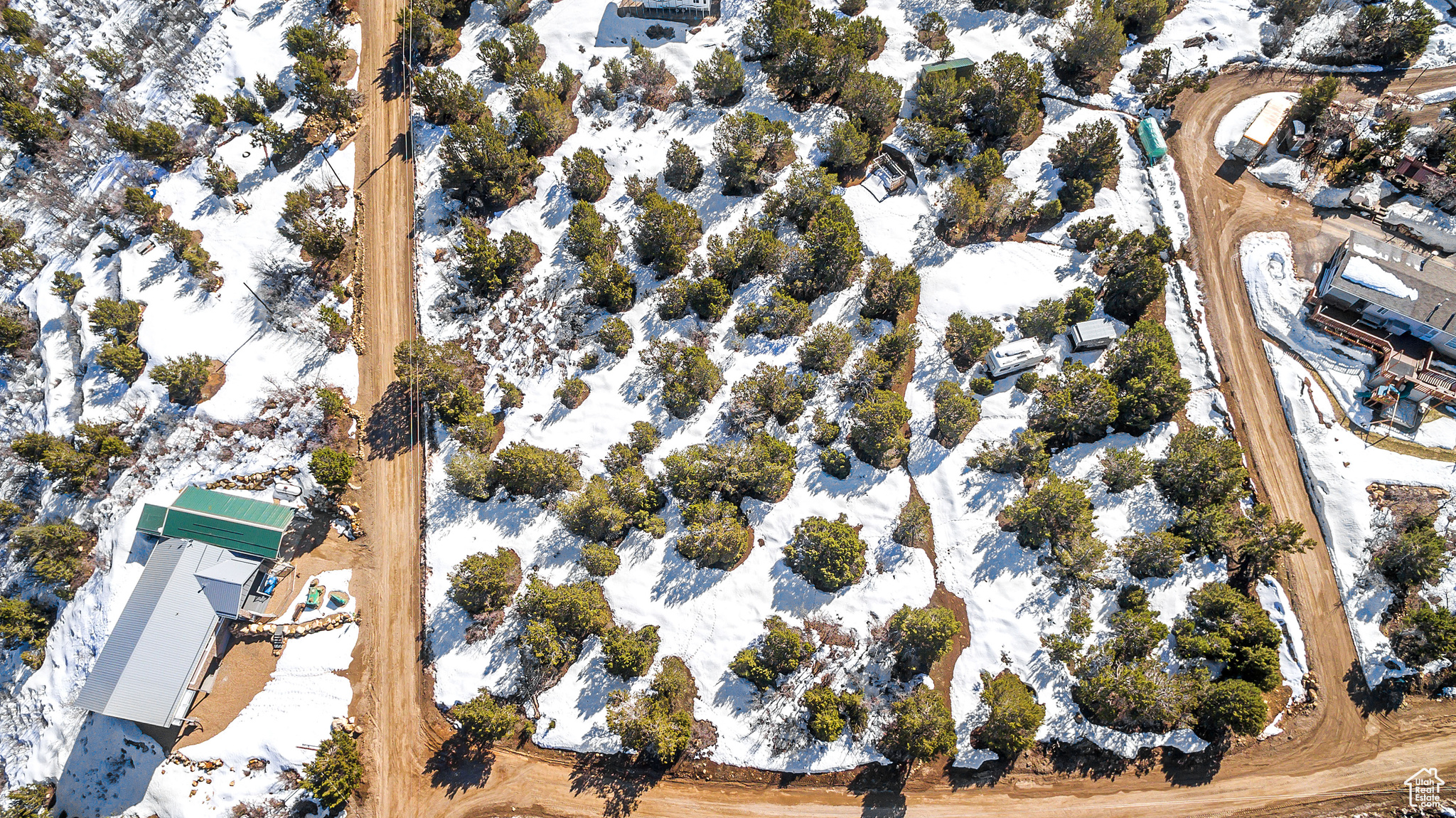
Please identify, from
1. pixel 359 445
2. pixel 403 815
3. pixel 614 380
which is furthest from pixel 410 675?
pixel 614 380

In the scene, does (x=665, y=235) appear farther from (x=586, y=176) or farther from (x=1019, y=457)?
(x=1019, y=457)

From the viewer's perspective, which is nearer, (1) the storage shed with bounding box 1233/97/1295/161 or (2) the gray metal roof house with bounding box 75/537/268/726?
(2) the gray metal roof house with bounding box 75/537/268/726

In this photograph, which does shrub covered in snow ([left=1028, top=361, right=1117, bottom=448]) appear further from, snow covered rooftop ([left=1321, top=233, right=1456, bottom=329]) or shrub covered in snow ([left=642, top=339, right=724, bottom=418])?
shrub covered in snow ([left=642, top=339, right=724, bottom=418])

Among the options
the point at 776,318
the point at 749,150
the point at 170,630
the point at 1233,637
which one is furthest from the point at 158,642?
the point at 1233,637

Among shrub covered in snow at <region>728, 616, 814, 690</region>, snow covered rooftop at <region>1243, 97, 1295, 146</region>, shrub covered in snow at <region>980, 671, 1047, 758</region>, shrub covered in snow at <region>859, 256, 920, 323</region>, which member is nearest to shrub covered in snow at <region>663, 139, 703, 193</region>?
shrub covered in snow at <region>859, 256, 920, 323</region>

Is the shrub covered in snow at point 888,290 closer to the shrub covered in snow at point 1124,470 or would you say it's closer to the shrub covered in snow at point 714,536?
the shrub covered in snow at point 1124,470

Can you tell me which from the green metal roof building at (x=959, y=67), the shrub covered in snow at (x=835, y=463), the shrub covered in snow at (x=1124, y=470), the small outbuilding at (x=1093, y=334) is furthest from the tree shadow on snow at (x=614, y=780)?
the green metal roof building at (x=959, y=67)
